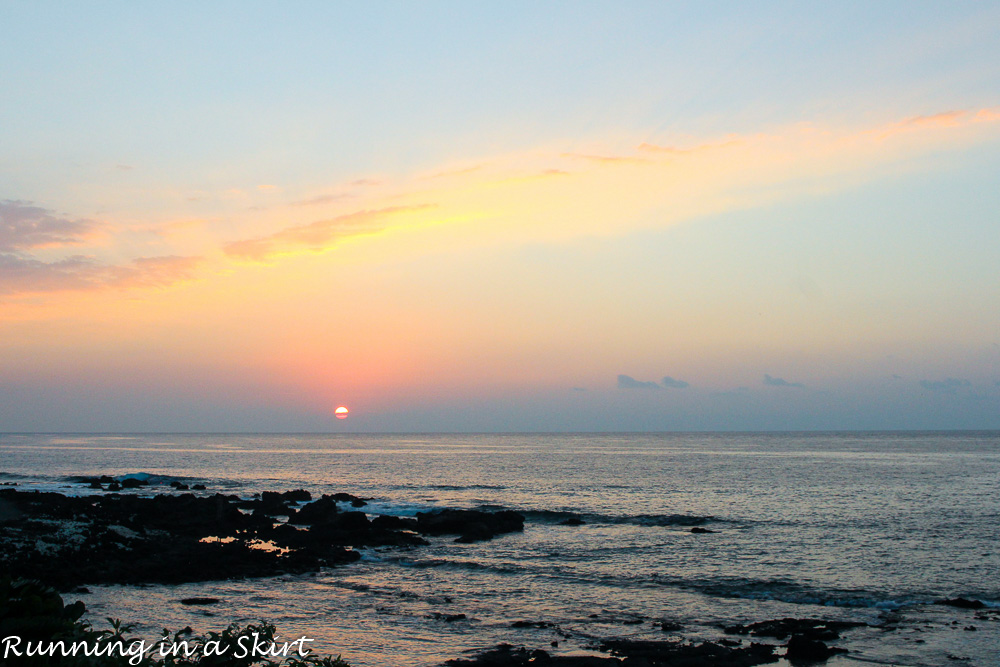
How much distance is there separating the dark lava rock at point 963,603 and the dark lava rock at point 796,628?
5.44 m

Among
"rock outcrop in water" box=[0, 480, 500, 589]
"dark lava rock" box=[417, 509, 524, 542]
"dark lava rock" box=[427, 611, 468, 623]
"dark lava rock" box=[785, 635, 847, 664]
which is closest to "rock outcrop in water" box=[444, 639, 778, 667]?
"dark lava rock" box=[785, 635, 847, 664]

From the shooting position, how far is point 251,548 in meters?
35.3

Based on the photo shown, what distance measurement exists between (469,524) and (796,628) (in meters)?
25.4

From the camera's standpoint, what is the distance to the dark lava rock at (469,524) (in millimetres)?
42431

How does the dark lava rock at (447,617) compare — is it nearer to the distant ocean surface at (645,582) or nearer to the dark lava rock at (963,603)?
the distant ocean surface at (645,582)

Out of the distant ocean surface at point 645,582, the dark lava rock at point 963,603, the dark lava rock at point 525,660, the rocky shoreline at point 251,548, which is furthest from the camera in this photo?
the dark lava rock at point 963,603

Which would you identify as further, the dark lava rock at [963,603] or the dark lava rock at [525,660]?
the dark lava rock at [963,603]

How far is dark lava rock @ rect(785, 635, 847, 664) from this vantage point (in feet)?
63.0

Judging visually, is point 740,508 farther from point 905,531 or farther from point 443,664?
point 443,664

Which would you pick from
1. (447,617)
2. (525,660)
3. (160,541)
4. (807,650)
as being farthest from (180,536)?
(807,650)

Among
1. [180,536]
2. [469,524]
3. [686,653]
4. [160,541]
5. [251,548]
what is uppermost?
[686,653]

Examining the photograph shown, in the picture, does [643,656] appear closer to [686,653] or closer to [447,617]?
[686,653]

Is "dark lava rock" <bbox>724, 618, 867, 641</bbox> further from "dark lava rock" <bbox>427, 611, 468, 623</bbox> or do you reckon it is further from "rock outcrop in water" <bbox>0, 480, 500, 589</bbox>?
"rock outcrop in water" <bbox>0, 480, 500, 589</bbox>

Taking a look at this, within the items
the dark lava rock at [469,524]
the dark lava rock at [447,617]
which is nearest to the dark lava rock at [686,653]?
the dark lava rock at [447,617]
